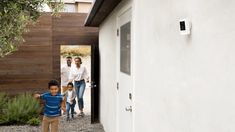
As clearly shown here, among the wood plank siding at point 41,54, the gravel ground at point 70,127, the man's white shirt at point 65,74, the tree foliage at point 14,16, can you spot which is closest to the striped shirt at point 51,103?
the tree foliage at point 14,16

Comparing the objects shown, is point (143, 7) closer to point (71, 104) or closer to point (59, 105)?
point (59, 105)

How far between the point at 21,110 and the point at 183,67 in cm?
687

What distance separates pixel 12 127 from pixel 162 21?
635cm

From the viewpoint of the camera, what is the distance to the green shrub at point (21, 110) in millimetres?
8266

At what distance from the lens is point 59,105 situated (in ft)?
19.3

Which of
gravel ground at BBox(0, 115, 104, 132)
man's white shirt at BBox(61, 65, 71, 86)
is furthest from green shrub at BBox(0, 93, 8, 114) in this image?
man's white shirt at BBox(61, 65, 71, 86)

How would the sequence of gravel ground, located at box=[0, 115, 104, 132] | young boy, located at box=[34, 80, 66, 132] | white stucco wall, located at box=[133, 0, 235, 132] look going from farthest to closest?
gravel ground, located at box=[0, 115, 104, 132], young boy, located at box=[34, 80, 66, 132], white stucco wall, located at box=[133, 0, 235, 132]

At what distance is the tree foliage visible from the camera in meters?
4.67

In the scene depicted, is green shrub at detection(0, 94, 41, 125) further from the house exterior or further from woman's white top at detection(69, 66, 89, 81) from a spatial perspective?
the house exterior

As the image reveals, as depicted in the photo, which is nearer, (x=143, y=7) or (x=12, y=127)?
(x=143, y=7)

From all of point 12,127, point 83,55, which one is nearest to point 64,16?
point 83,55

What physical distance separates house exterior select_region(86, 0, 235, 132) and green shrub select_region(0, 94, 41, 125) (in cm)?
479

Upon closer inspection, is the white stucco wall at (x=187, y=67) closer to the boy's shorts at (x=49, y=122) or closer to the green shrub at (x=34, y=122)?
the boy's shorts at (x=49, y=122)

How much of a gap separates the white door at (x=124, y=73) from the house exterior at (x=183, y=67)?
7.2 inches
